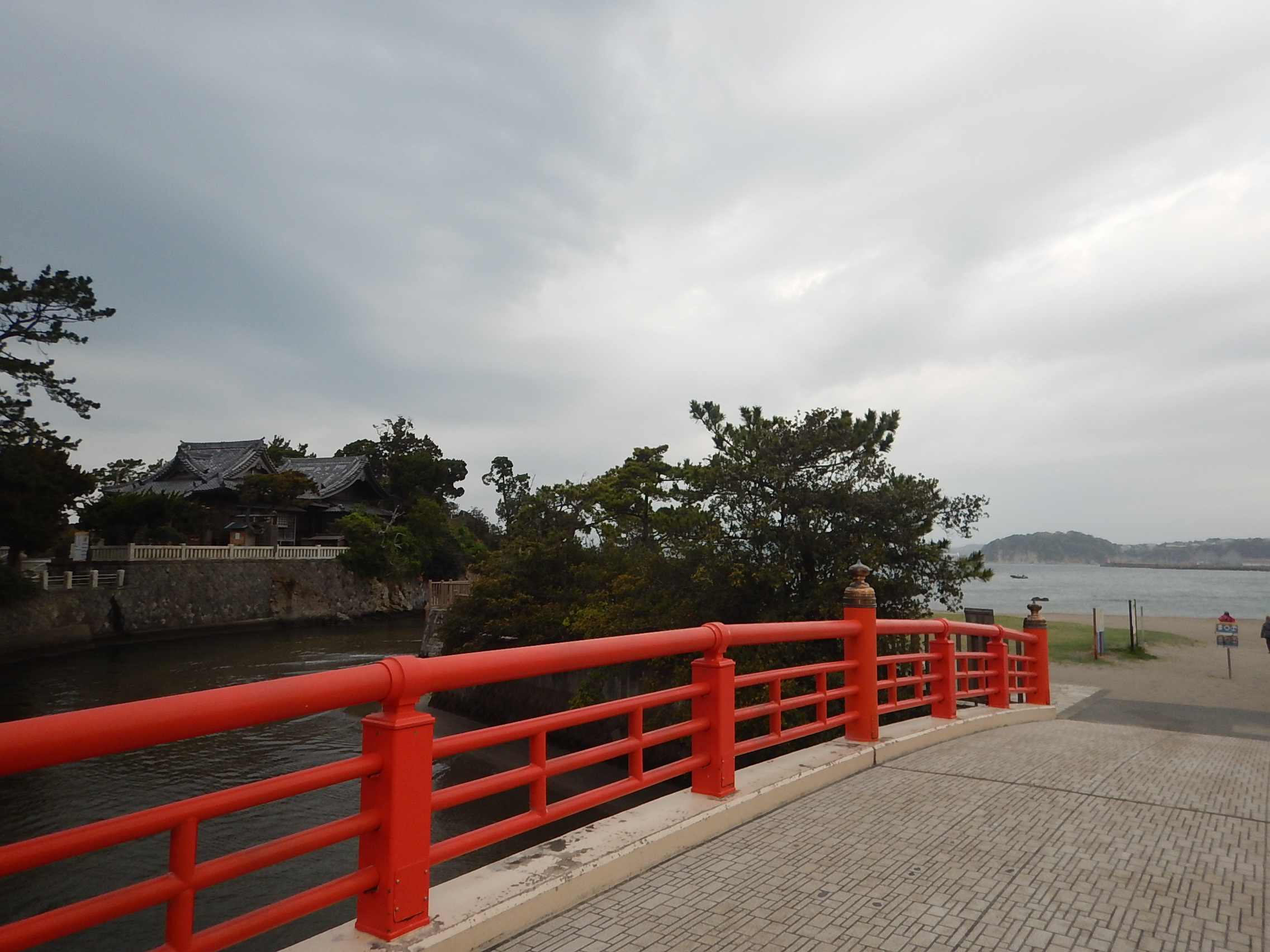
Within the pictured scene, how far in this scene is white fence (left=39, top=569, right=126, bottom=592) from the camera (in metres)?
28.4

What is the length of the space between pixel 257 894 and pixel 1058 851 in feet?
28.1

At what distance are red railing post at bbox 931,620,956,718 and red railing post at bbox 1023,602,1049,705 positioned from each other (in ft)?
10.1

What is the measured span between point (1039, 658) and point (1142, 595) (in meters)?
89.9

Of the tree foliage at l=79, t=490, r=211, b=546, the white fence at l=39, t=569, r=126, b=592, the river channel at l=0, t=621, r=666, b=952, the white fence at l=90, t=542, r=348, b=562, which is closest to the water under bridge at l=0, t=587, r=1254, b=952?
the river channel at l=0, t=621, r=666, b=952

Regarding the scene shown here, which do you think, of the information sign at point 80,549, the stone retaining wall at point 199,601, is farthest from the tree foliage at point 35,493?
the information sign at point 80,549

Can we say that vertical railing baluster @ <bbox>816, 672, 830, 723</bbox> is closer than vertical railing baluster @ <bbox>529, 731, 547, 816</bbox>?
No

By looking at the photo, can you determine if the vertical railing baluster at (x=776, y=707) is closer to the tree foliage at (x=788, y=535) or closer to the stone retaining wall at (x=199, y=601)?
the tree foliage at (x=788, y=535)

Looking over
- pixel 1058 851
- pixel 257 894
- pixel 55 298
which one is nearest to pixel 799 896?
pixel 1058 851

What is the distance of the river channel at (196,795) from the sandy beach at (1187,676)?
1107 centimetres

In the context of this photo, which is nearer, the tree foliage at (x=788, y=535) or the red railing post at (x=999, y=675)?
the red railing post at (x=999, y=675)

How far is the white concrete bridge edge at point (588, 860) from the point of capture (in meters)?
2.50

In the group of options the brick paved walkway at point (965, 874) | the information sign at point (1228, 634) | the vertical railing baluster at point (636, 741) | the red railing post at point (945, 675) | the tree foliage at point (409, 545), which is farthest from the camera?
the tree foliage at point (409, 545)

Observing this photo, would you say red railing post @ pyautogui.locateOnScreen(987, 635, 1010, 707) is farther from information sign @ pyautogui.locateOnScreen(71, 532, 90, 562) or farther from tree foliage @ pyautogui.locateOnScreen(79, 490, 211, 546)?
tree foliage @ pyautogui.locateOnScreen(79, 490, 211, 546)

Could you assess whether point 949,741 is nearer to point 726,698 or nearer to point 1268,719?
point 726,698
